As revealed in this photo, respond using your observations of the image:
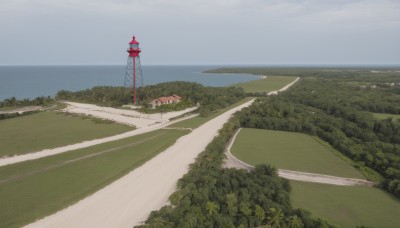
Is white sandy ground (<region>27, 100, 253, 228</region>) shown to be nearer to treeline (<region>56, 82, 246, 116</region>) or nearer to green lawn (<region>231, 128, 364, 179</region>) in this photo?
green lawn (<region>231, 128, 364, 179</region>)

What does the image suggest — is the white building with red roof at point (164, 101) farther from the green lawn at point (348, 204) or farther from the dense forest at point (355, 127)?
the green lawn at point (348, 204)

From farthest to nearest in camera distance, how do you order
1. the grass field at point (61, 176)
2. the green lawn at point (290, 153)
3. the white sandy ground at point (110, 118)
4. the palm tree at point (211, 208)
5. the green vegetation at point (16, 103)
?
the green vegetation at point (16, 103) → the white sandy ground at point (110, 118) → the green lawn at point (290, 153) → the grass field at point (61, 176) → the palm tree at point (211, 208)

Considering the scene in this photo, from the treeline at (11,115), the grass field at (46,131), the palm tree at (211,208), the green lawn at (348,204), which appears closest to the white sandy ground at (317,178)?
the green lawn at (348,204)

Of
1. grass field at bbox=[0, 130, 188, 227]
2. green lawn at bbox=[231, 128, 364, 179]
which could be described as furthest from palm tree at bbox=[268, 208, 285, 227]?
grass field at bbox=[0, 130, 188, 227]

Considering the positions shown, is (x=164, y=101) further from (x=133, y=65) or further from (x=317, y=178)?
(x=317, y=178)

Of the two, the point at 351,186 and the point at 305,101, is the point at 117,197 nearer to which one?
the point at 351,186
